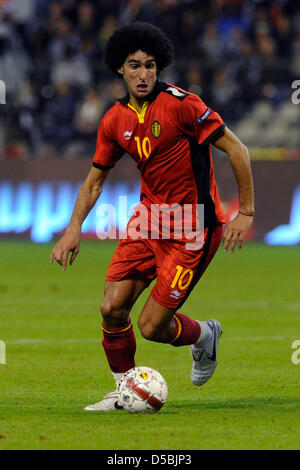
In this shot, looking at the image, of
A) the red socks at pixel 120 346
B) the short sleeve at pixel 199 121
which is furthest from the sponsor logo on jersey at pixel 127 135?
the red socks at pixel 120 346

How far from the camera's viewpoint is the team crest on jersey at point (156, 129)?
20.6 feet

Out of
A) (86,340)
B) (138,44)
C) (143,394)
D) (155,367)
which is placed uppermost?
(138,44)

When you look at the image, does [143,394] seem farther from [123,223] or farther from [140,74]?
[123,223]

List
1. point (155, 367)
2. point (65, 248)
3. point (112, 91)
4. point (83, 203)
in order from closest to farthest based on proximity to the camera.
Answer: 1. point (65, 248)
2. point (83, 203)
3. point (155, 367)
4. point (112, 91)

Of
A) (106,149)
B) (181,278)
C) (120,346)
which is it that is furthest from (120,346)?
(106,149)

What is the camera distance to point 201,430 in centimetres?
548

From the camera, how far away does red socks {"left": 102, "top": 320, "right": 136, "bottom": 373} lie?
647cm

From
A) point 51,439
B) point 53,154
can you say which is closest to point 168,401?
point 51,439

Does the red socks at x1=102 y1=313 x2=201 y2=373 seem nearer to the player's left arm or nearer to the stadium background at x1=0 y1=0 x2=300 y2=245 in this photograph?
the player's left arm

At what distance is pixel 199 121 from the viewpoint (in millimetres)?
6176

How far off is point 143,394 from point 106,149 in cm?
162

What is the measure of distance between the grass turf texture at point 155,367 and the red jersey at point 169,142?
4.39 feet

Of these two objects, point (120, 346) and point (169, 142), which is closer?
point (169, 142)

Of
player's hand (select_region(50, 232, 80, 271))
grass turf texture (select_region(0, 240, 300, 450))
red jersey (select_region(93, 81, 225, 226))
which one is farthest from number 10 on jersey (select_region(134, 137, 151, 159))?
grass turf texture (select_region(0, 240, 300, 450))
